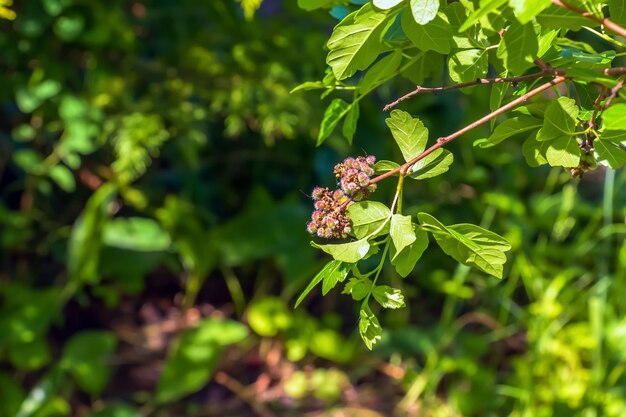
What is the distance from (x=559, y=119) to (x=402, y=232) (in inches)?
6.3

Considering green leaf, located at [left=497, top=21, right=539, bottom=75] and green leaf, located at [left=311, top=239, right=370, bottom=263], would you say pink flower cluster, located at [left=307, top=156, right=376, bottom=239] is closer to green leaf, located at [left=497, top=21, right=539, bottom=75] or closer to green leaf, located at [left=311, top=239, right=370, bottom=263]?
green leaf, located at [left=311, top=239, right=370, bottom=263]

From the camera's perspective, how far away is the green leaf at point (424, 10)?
2.14 feet

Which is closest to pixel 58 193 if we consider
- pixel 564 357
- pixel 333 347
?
pixel 333 347

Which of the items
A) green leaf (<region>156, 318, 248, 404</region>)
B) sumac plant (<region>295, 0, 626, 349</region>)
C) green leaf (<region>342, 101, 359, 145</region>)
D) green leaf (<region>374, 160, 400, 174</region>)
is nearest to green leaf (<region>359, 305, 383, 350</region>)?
sumac plant (<region>295, 0, 626, 349</region>)

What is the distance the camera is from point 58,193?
98.1 inches

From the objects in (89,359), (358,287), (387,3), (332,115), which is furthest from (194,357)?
(387,3)

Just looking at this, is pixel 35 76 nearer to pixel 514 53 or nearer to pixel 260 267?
pixel 260 267

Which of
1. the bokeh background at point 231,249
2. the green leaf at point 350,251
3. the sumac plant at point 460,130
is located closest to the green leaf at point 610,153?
the sumac plant at point 460,130

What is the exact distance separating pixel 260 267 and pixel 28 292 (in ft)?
2.21

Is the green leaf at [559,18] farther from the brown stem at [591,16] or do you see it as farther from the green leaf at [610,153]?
the green leaf at [610,153]

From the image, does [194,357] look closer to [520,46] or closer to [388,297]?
[388,297]

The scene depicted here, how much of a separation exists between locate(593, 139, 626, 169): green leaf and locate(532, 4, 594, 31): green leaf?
0.36ft

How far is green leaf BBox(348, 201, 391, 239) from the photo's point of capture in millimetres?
701

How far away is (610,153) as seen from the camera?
0.73 m
